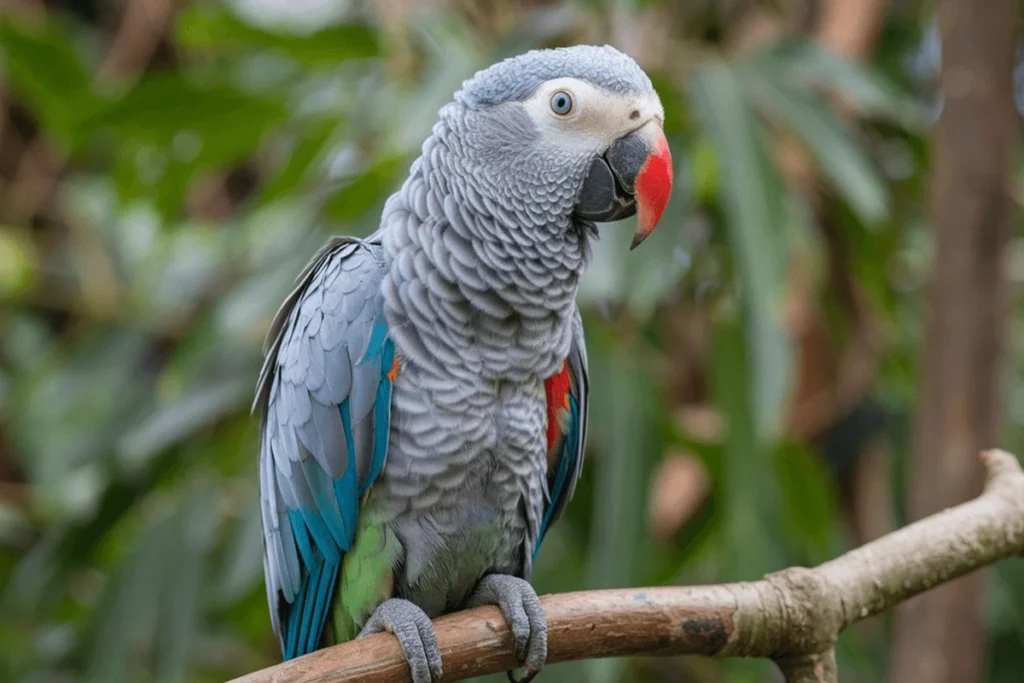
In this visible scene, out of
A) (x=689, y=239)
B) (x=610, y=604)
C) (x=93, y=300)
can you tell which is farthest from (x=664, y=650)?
(x=93, y=300)

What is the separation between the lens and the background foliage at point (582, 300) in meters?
2.05

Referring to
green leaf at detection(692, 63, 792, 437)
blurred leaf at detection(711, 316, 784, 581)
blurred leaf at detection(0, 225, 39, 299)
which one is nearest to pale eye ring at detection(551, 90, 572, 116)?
green leaf at detection(692, 63, 792, 437)

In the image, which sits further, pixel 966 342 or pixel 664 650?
pixel 966 342

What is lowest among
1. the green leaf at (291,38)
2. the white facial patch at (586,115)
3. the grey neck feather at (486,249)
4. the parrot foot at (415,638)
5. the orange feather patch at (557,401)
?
the parrot foot at (415,638)

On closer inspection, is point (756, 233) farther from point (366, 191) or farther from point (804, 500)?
point (366, 191)

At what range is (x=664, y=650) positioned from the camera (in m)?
1.24

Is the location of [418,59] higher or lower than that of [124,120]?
higher

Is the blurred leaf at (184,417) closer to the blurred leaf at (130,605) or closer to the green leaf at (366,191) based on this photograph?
the blurred leaf at (130,605)

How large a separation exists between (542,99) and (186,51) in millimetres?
→ 2737

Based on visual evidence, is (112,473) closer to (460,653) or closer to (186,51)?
(460,653)

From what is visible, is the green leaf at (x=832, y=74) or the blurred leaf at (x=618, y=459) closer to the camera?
the blurred leaf at (x=618, y=459)

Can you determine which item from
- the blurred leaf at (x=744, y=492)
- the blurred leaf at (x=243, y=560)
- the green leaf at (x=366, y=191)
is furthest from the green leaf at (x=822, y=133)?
the blurred leaf at (x=243, y=560)

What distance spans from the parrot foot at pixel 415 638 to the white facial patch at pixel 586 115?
1.96ft

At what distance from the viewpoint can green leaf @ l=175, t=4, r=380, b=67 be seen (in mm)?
2244
